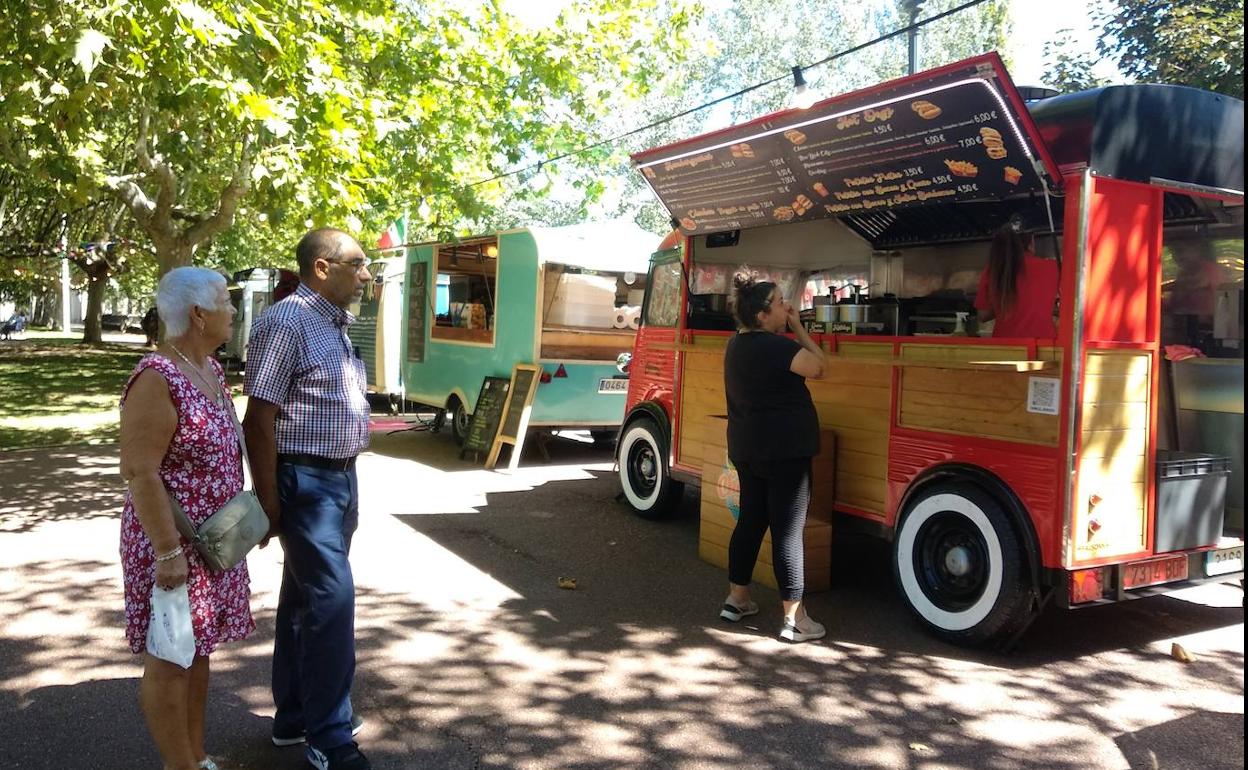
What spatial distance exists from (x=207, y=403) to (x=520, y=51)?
10.9 m

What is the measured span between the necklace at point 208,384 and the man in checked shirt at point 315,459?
3.8 inches

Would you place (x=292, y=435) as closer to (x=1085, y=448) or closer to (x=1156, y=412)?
(x=1085, y=448)

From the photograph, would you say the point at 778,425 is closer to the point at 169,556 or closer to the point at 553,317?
the point at 169,556

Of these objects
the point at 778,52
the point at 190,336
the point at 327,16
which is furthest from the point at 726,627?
the point at 778,52

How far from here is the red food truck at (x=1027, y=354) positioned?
447cm

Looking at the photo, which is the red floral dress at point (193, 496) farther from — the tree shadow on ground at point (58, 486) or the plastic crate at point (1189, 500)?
the tree shadow on ground at point (58, 486)

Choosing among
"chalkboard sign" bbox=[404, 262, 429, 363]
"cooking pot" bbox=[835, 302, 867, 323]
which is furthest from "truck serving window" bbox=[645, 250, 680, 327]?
"chalkboard sign" bbox=[404, 262, 429, 363]

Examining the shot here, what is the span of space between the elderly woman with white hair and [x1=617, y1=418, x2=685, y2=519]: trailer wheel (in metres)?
4.71

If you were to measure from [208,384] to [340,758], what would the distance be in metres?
1.30

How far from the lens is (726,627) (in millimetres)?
5105

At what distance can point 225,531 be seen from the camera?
293cm

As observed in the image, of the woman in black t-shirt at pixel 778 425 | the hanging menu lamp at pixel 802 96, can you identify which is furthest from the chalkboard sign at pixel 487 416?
the woman in black t-shirt at pixel 778 425

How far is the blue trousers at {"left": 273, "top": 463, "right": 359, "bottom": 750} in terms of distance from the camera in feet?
10.5

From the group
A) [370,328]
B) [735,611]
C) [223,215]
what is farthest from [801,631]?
[223,215]
